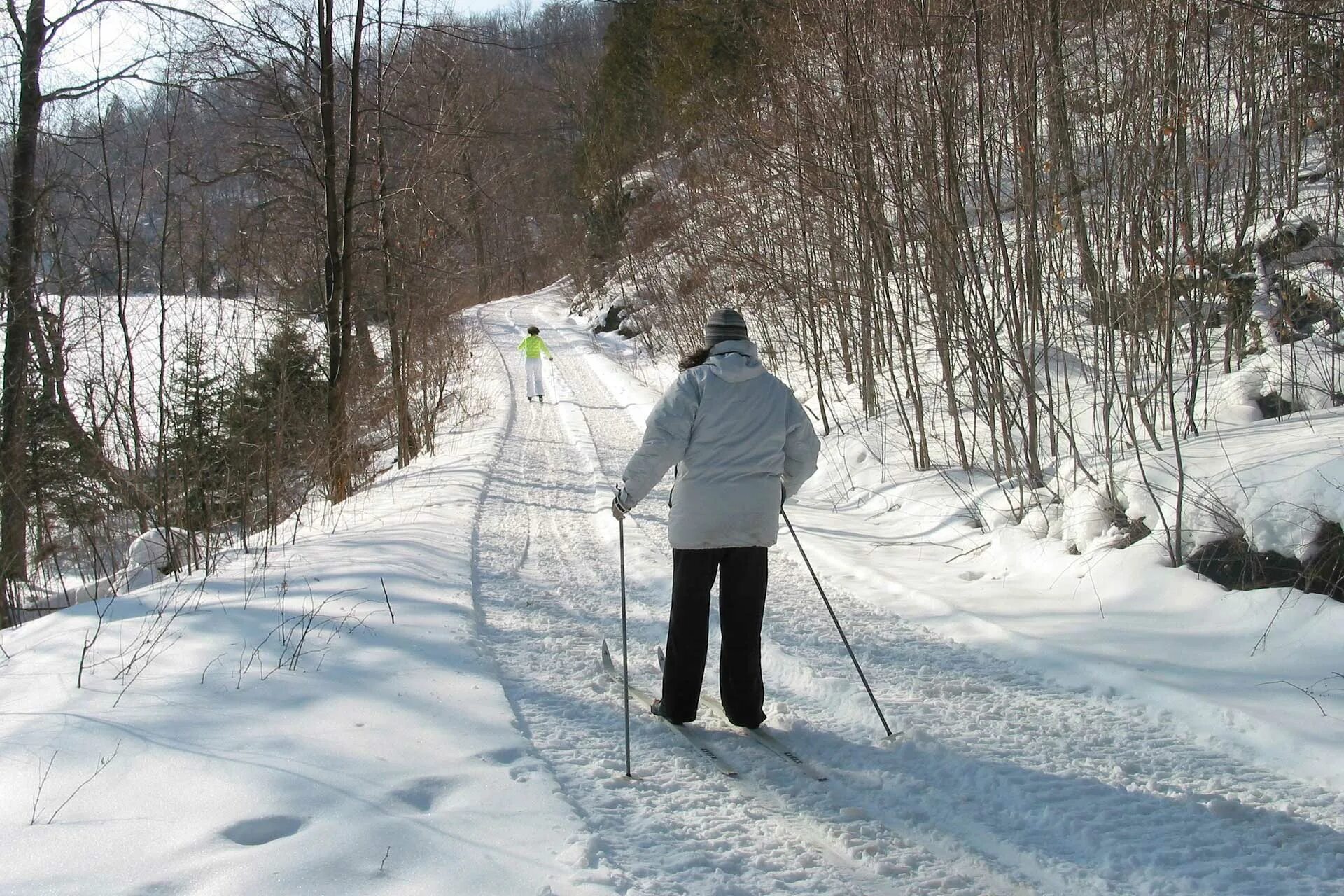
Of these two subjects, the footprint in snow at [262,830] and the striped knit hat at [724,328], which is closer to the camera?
the footprint in snow at [262,830]

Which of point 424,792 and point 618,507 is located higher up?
point 618,507

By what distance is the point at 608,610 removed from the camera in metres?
6.59

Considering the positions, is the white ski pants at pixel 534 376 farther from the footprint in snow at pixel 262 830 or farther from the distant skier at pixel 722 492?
the footprint in snow at pixel 262 830

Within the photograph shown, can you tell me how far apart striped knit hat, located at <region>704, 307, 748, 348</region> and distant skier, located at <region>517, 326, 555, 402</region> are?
16699 mm

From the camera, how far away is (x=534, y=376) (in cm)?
2192

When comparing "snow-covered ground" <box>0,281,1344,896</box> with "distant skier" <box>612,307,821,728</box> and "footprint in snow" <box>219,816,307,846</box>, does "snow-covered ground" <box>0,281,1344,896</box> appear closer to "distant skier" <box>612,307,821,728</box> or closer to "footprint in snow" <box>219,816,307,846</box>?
"footprint in snow" <box>219,816,307,846</box>

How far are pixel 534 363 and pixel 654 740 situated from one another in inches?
705

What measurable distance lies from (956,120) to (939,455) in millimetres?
4033

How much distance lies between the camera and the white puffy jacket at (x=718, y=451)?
175 inches

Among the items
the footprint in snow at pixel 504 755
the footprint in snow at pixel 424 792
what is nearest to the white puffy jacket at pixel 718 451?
the footprint in snow at pixel 504 755

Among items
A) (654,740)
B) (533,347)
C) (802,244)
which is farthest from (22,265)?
(533,347)

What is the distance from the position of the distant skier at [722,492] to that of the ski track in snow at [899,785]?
1.10ft

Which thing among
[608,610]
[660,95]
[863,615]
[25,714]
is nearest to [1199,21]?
[863,615]

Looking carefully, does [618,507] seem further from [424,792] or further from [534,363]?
[534,363]
